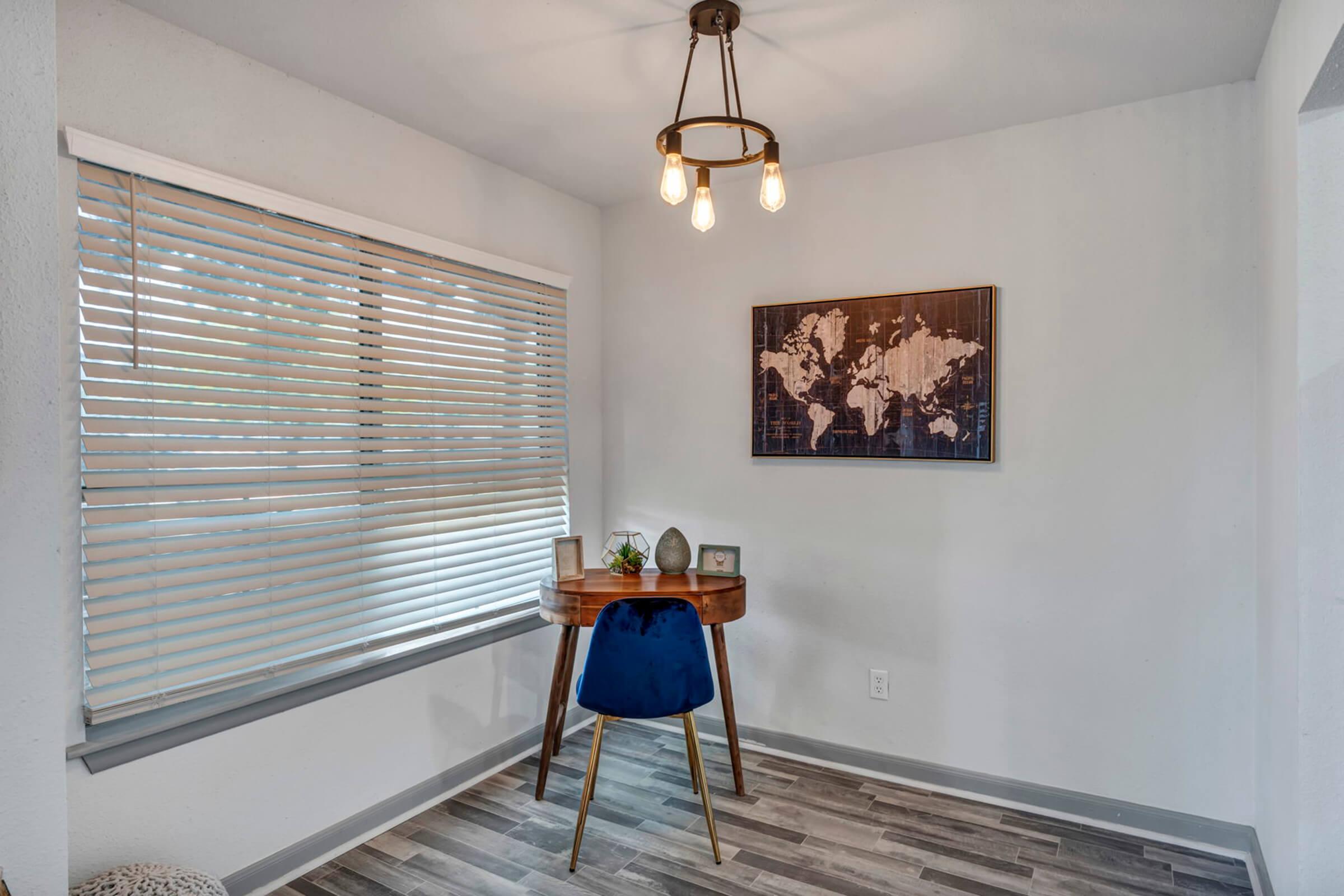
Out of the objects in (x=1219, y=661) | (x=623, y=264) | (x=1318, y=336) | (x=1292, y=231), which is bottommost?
(x=1219, y=661)

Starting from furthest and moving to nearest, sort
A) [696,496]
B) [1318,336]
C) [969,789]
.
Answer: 1. [696,496]
2. [969,789]
3. [1318,336]

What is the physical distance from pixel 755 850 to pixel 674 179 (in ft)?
6.95

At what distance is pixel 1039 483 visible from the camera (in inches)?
Answer: 112

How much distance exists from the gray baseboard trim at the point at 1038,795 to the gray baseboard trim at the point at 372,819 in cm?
95

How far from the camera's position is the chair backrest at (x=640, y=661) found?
2.48 m

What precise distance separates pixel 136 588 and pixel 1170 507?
3.17 meters

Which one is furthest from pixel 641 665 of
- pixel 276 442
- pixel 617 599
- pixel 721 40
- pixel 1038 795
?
pixel 721 40

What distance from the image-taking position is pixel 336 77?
97.6 inches

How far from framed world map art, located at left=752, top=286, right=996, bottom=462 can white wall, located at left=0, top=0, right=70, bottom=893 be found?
2.47m

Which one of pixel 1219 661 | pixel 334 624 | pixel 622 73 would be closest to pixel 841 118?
pixel 622 73

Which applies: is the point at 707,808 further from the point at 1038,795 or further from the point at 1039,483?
the point at 1039,483

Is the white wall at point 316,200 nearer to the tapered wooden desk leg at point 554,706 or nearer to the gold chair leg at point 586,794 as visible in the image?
the tapered wooden desk leg at point 554,706

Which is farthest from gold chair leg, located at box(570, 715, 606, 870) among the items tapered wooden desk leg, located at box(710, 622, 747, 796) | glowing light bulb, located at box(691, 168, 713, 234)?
glowing light bulb, located at box(691, 168, 713, 234)

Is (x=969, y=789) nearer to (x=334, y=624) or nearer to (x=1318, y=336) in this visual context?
(x=1318, y=336)
